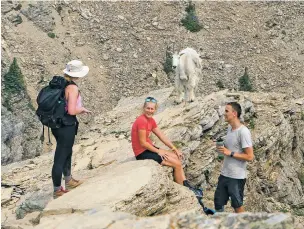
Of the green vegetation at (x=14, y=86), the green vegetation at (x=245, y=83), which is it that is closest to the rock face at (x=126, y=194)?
the green vegetation at (x=14, y=86)

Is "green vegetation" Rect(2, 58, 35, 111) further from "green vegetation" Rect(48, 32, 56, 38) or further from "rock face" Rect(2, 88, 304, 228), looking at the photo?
"rock face" Rect(2, 88, 304, 228)

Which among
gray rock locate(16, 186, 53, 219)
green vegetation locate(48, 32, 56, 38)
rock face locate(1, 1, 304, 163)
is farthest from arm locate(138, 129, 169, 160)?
green vegetation locate(48, 32, 56, 38)

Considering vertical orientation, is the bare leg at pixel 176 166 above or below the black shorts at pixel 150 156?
below

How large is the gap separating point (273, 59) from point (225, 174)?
95.9ft

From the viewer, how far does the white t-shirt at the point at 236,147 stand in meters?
7.57

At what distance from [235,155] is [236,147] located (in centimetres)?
15

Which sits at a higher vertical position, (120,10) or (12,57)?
(120,10)

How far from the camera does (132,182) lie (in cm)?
716

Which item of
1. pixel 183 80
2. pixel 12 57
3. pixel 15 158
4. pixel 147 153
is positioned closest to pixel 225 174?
pixel 147 153

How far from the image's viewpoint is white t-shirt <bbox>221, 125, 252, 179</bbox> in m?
7.57

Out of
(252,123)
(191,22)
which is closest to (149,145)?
(252,123)

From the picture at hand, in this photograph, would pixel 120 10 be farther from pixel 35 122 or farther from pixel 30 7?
pixel 35 122

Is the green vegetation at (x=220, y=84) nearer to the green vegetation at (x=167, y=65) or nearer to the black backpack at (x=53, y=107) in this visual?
the green vegetation at (x=167, y=65)

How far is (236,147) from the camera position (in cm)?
770
